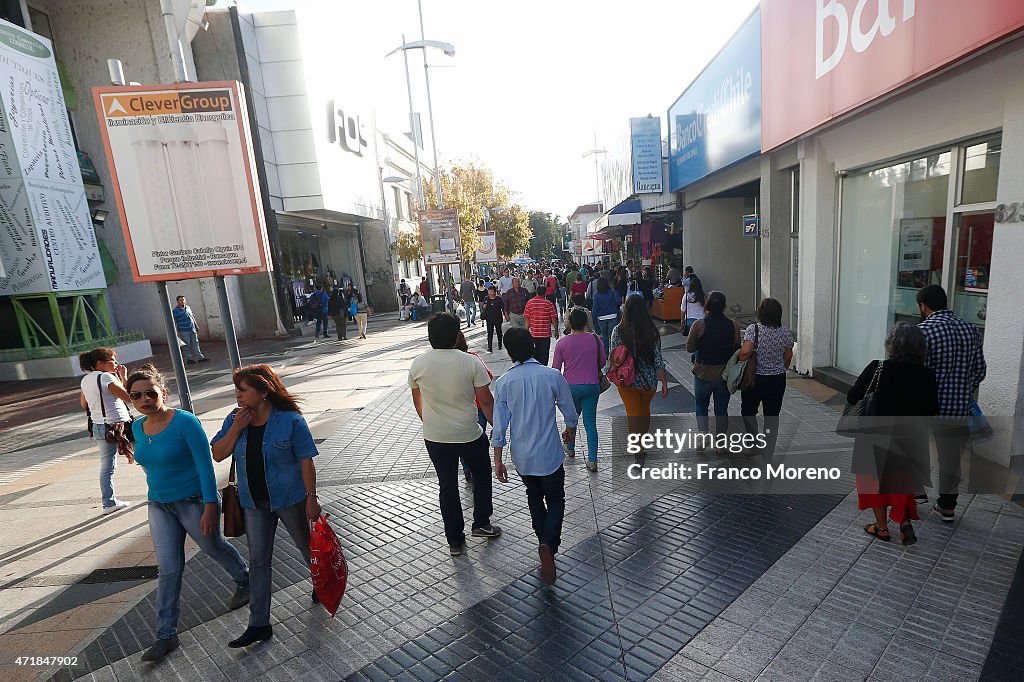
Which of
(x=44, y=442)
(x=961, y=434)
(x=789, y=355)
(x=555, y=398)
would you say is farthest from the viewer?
(x=44, y=442)

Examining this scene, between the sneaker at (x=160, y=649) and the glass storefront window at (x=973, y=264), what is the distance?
756 cm

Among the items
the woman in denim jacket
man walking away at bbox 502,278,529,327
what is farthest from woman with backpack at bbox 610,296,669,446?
man walking away at bbox 502,278,529,327

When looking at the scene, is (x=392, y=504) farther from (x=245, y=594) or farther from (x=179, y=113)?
(x=179, y=113)

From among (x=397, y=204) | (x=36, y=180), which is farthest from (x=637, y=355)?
(x=397, y=204)

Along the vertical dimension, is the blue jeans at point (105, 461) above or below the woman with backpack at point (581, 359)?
below

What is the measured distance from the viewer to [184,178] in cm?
432

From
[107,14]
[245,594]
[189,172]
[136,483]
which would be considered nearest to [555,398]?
[245,594]

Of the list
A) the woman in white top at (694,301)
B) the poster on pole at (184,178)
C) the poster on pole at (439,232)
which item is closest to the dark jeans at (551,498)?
the poster on pole at (184,178)

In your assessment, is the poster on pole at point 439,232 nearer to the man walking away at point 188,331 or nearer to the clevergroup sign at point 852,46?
the man walking away at point 188,331

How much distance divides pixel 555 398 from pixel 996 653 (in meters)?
2.81

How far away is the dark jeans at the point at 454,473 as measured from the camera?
4.03m

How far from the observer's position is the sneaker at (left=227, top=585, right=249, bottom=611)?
377 cm

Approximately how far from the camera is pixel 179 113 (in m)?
4.22

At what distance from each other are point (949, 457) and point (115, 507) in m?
7.90
